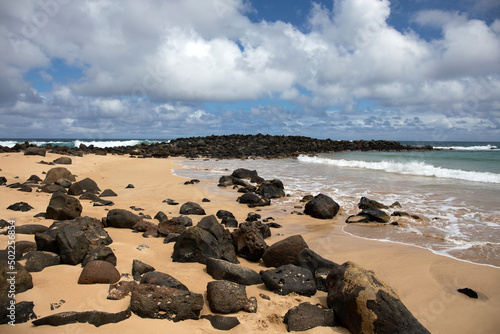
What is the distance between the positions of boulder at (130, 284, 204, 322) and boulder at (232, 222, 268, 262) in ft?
6.38

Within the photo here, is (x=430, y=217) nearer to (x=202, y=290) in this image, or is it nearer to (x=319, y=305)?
(x=319, y=305)

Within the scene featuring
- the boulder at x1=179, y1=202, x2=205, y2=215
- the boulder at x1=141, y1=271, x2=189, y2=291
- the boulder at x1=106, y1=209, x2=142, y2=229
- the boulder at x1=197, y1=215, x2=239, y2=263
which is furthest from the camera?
the boulder at x1=179, y1=202, x2=205, y2=215

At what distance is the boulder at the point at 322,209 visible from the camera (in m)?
7.70

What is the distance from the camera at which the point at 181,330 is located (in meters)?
2.77

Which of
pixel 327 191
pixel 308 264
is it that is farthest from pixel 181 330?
pixel 327 191

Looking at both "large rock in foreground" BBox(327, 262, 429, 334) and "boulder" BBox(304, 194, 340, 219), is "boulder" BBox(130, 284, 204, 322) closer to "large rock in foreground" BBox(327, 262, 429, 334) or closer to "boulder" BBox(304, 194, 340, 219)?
"large rock in foreground" BBox(327, 262, 429, 334)

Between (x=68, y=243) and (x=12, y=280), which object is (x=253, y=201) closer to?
(x=68, y=243)

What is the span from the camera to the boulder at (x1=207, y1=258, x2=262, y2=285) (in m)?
3.93

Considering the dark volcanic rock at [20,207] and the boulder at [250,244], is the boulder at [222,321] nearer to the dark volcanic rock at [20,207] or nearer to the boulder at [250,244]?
the boulder at [250,244]

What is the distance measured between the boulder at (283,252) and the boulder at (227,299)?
1422 mm

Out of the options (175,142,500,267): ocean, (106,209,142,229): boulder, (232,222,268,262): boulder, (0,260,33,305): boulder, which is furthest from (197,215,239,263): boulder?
(175,142,500,267): ocean

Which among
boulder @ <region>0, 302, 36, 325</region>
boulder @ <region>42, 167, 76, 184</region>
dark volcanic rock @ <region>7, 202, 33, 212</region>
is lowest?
boulder @ <region>0, 302, 36, 325</region>

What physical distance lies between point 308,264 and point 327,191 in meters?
7.38

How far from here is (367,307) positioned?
9.74ft
